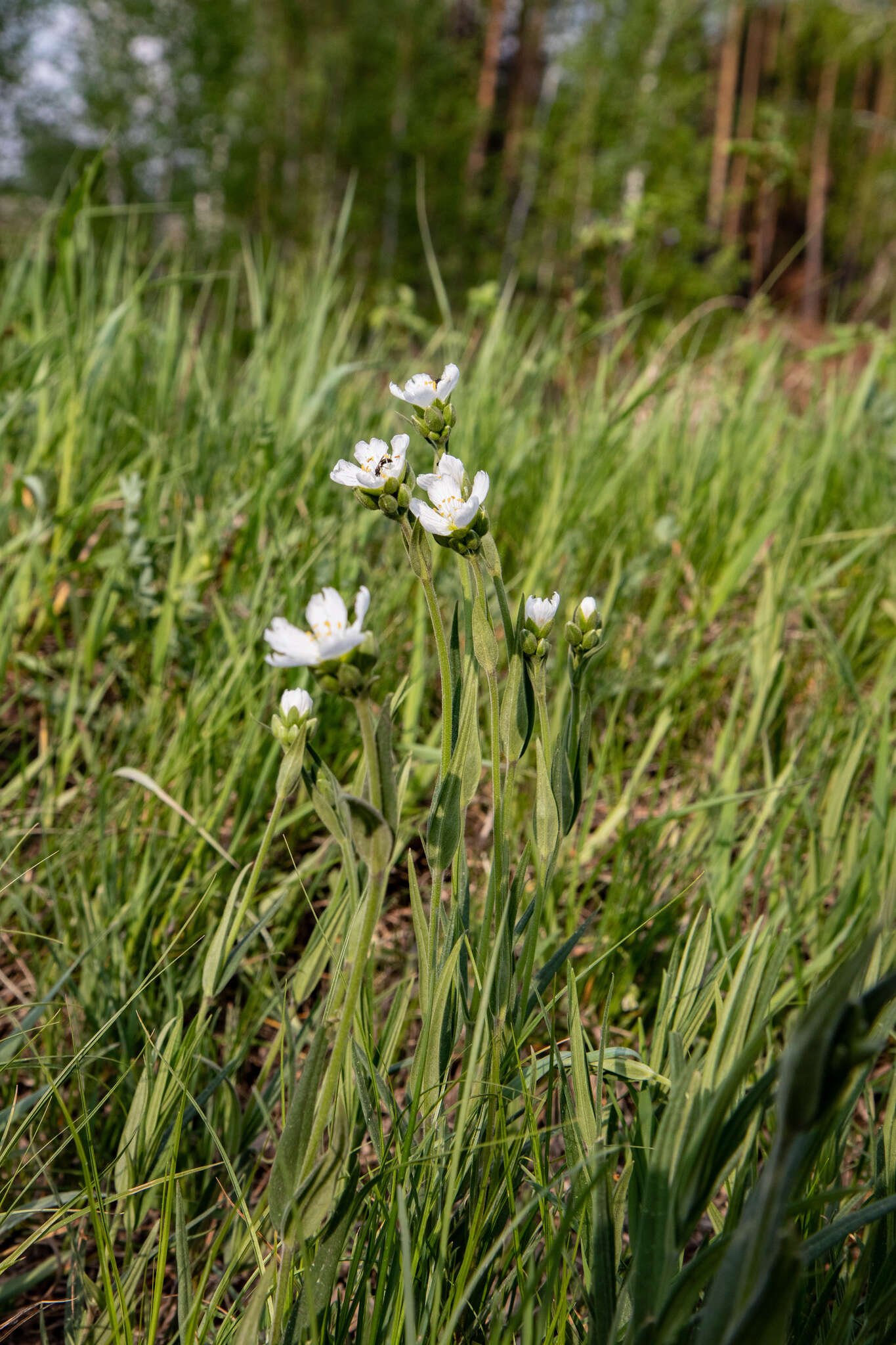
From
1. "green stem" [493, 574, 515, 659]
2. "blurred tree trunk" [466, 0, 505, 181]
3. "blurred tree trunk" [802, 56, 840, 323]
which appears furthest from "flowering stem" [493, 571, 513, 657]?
"blurred tree trunk" [802, 56, 840, 323]

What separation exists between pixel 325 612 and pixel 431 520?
87 millimetres

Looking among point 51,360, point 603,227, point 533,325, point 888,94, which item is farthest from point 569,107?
point 51,360

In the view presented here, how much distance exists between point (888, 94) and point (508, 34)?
766 centimetres

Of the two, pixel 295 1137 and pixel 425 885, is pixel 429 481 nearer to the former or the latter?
pixel 295 1137

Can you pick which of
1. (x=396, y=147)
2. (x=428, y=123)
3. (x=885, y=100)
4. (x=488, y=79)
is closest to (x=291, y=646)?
(x=396, y=147)

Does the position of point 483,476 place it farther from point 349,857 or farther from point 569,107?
point 569,107

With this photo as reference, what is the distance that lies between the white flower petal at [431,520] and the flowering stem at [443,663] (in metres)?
0.02

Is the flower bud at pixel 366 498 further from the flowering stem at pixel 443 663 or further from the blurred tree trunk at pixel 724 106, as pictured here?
the blurred tree trunk at pixel 724 106

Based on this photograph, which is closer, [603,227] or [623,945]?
[623,945]

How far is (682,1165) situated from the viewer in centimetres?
45

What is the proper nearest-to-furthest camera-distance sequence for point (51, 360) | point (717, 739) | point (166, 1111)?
1. point (166, 1111)
2. point (717, 739)
3. point (51, 360)

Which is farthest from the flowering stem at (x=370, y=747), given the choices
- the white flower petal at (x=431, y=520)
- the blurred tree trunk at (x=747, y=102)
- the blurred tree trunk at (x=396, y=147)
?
the blurred tree trunk at (x=747, y=102)

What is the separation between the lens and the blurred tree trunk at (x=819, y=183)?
47.8 ft

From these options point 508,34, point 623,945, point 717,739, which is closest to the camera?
point 623,945
